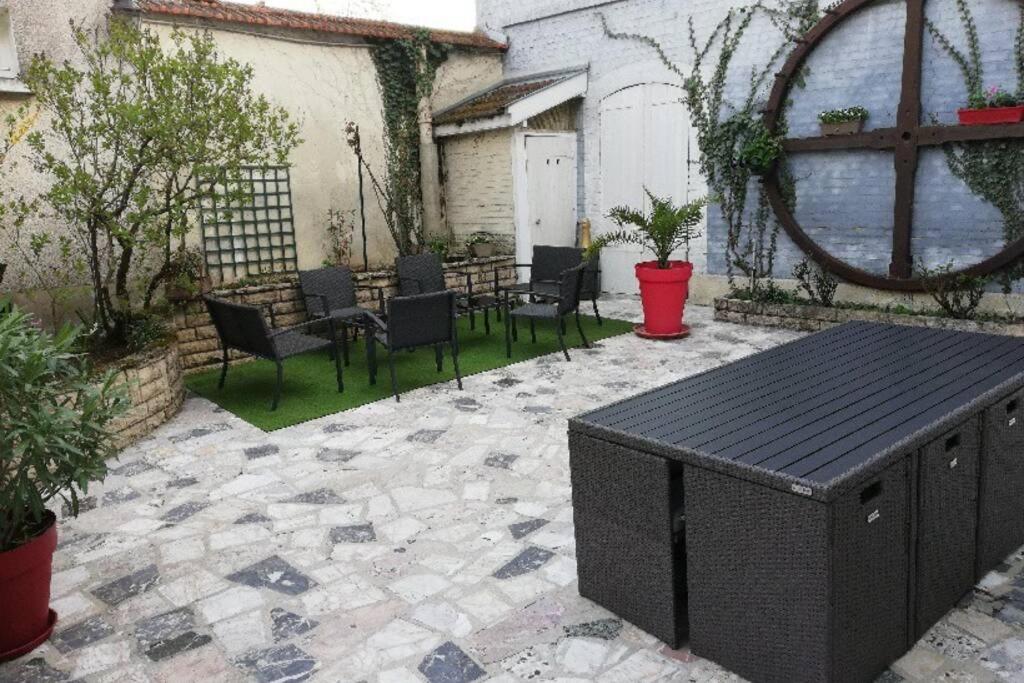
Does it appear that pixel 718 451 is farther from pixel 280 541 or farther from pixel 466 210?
pixel 466 210

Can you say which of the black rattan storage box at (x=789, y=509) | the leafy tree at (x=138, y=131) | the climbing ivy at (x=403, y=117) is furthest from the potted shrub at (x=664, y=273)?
the black rattan storage box at (x=789, y=509)

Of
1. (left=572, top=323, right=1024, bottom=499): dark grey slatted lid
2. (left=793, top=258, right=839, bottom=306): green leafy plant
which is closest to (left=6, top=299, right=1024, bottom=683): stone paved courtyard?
(left=572, top=323, right=1024, bottom=499): dark grey slatted lid

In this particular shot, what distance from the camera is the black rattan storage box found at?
2.31 m

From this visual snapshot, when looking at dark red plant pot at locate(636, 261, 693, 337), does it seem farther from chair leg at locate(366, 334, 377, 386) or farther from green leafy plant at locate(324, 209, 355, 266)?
green leafy plant at locate(324, 209, 355, 266)

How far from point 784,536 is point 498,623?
1251 mm

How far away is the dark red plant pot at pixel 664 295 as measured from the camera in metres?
7.74

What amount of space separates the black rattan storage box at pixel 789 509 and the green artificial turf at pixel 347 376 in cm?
344

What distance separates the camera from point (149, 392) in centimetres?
561

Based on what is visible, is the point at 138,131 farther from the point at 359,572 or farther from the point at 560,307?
the point at 359,572

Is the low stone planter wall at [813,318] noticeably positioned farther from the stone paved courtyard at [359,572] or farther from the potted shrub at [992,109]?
the stone paved courtyard at [359,572]

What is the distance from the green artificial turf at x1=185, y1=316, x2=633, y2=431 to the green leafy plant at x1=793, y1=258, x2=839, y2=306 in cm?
195

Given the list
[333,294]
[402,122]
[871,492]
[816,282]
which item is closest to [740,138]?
[816,282]

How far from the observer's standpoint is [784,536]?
2.32m

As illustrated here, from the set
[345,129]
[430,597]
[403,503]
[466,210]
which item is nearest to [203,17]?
[345,129]
